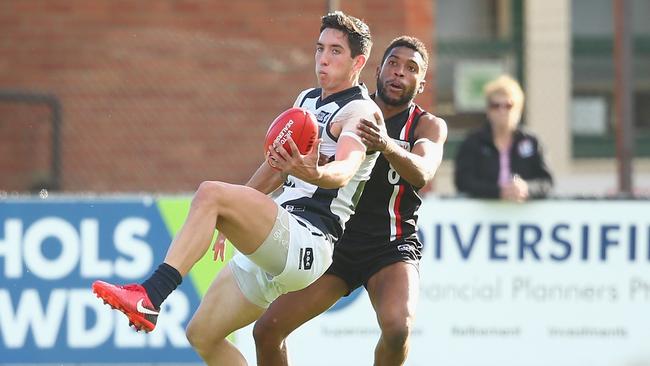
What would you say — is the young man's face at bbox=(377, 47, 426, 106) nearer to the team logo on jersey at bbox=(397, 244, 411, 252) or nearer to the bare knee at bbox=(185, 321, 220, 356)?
the team logo on jersey at bbox=(397, 244, 411, 252)

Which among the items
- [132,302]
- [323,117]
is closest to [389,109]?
[323,117]

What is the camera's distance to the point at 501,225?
1012 centimetres

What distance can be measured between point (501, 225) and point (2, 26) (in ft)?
17.8

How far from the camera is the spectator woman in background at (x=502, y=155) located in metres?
10.2

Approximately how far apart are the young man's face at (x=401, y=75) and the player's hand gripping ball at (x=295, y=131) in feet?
3.45

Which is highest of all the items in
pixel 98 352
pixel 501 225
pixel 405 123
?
pixel 405 123

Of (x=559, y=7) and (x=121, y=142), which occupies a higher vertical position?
(x=559, y=7)

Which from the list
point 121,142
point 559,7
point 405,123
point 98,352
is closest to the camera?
point 405,123

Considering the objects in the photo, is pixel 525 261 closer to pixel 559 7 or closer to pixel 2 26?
pixel 559 7

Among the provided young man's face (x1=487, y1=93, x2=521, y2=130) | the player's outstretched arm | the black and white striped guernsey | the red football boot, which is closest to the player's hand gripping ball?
the black and white striped guernsey

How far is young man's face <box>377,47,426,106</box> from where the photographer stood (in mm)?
7105

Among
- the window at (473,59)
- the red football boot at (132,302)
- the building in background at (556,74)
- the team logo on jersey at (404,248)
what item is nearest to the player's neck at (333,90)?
the team logo on jersey at (404,248)

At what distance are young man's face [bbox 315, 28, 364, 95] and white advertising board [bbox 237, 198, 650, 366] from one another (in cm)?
344

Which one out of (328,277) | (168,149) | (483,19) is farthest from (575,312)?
(483,19)
